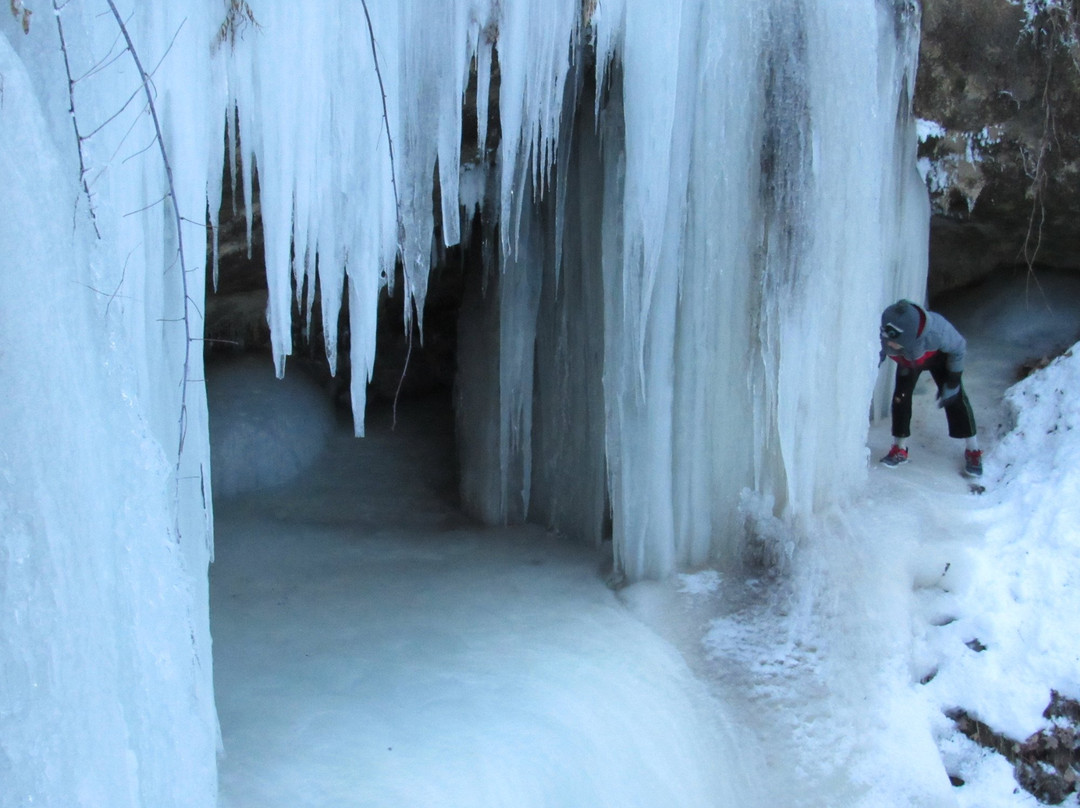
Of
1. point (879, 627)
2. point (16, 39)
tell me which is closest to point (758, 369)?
point (879, 627)

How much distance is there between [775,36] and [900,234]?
5.78ft

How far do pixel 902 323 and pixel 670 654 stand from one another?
6.68 ft

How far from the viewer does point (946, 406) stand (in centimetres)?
515

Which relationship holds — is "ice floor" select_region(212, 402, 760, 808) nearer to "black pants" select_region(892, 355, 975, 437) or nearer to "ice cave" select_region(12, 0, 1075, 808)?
"ice cave" select_region(12, 0, 1075, 808)

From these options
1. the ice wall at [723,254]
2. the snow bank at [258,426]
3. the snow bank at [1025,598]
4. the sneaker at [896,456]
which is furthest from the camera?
the snow bank at [258,426]

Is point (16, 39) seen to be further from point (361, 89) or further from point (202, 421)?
point (361, 89)

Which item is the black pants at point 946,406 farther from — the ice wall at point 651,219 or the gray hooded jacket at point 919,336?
the ice wall at point 651,219

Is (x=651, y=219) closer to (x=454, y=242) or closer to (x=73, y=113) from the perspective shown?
(x=454, y=242)

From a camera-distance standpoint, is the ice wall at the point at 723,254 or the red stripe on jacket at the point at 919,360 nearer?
the ice wall at the point at 723,254

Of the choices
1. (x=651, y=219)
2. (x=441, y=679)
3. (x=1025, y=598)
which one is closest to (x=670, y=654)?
(x=441, y=679)

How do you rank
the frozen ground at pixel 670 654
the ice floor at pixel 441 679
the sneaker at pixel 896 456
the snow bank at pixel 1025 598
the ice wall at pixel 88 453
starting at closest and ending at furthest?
the ice wall at pixel 88 453 < the ice floor at pixel 441 679 < the frozen ground at pixel 670 654 < the snow bank at pixel 1025 598 < the sneaker at pixel 896 456

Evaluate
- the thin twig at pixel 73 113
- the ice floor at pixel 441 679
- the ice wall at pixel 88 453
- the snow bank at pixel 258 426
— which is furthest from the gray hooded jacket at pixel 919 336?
the thin twig at pixel 73 113

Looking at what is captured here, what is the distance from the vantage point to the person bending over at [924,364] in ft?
16.5

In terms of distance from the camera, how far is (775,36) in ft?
13.5
